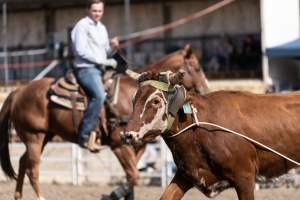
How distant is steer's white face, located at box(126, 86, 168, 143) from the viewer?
6.35m

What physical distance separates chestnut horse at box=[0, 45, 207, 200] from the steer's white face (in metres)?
3.98

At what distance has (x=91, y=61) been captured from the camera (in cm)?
1027

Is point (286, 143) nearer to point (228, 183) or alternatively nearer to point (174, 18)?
point (228, 183)

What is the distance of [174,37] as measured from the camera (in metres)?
23.3

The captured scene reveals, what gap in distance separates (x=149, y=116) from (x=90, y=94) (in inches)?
164

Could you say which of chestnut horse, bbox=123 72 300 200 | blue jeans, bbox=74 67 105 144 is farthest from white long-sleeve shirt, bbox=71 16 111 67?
chestnut horse, bbox=123 72 300 200

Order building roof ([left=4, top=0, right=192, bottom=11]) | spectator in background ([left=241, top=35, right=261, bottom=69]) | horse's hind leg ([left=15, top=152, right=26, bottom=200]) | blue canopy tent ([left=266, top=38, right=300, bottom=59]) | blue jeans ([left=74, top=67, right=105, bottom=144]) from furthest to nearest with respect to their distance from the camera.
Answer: building roof ([left=4, top=0, right=192, bottom=11])
spectator in background ([left=241, top=35, right=261, bottom=69])
blue canopy tent ([left=266, top=38, right=300, bottom=59])
blue jeans ([left=74, top=67, right=105, bottom=144])
horse's hind leg ([left=15, top=152, right=26, bottom=200])

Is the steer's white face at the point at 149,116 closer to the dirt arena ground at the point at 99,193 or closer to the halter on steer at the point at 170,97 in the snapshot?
the halter on steer at the point at 170,97

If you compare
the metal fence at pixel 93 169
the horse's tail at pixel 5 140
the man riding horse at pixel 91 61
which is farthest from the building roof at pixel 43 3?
the man riding horse at pixel 91 61

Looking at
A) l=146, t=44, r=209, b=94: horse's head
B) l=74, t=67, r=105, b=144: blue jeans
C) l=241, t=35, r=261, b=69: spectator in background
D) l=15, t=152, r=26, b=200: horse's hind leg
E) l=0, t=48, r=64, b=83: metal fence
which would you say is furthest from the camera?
l=0, t=48, r=64, b=83: metal fence

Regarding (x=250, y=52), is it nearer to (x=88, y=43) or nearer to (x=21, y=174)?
(x=88, y=43)

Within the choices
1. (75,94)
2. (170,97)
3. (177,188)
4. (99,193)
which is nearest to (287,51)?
(99,193)

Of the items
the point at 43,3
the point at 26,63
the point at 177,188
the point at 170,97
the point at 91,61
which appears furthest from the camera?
the point at 43,3

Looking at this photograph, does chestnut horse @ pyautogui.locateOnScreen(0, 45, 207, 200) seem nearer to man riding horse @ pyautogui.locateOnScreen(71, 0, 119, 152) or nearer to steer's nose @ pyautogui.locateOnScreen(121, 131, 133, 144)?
man riding horse @ pyautogui.locateOnScreen(71, 0, 119, 152)
